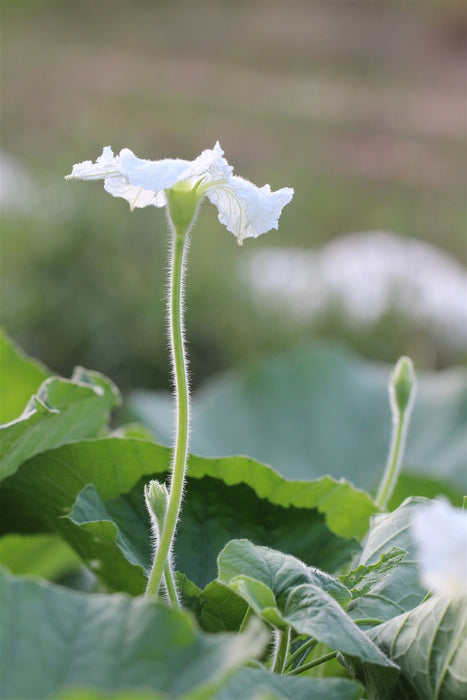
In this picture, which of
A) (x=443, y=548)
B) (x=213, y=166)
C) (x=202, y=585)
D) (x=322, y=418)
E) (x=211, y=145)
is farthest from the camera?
(x=211, y=145)

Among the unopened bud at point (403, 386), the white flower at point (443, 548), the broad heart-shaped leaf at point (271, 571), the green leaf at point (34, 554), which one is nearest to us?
the white flower at point (443, 548)

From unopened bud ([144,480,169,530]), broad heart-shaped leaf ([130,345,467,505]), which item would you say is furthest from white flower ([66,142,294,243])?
broad heart-shaped leaf ([130,345,467,505])

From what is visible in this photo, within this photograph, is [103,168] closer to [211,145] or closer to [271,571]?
[271,571]

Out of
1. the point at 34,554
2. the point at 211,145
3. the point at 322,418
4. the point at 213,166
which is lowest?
the point at 34,554

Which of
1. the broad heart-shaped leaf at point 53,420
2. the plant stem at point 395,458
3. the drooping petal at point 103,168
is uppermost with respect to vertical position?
the drooping petal at point 103,168

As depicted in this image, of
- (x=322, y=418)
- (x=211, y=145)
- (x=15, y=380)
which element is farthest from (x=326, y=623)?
(x=211, y=145)

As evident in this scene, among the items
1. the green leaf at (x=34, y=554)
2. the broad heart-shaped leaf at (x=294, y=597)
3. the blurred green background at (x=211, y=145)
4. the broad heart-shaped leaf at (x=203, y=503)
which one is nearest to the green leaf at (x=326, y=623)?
the broad heart-shaped leaf at (x=294, y=597)

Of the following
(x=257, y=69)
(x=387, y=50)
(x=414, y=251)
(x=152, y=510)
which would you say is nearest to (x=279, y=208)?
(x=152, y=510)

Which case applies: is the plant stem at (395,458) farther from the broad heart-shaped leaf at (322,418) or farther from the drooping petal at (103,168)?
the broad heart-shaped leaf at (322,418)
